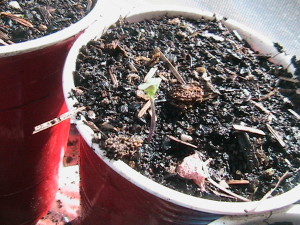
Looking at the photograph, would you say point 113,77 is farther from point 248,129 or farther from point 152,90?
point 248,129

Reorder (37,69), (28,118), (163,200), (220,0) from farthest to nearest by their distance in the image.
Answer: (220,0) < (28,118) < (37,69) < (163,200)

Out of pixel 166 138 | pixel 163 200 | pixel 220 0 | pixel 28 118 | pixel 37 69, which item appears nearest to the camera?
pixel 163 200

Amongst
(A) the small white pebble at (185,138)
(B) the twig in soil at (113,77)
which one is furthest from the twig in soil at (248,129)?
(B) the twig in soil at (113,77)

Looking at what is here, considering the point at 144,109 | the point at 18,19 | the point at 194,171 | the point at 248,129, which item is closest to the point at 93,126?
the point at 144,109

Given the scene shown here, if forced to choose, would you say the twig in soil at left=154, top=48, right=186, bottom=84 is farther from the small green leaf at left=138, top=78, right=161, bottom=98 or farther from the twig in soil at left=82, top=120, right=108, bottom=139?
the twig in soil at left=82, top=120, right=108, bottom=139

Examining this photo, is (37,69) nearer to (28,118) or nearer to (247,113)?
(28,118)

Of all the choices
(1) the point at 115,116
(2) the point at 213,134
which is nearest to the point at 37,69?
(1) the point at 115,116

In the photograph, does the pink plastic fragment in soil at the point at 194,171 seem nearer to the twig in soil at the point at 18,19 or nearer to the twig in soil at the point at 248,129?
the twig in soil at the point at 248,129

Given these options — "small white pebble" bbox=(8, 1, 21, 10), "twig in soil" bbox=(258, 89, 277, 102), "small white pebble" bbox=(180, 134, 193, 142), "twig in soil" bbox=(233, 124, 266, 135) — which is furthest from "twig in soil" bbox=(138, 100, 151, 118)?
"small white pebble" bbox=(8, 1, 21, 10)
